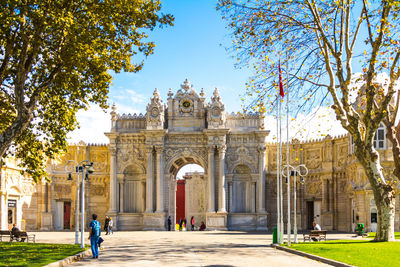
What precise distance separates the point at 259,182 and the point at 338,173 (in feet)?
24.7

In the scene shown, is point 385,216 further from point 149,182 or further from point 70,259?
point 149,182

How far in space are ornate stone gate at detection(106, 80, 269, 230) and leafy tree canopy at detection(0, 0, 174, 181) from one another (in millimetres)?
21710

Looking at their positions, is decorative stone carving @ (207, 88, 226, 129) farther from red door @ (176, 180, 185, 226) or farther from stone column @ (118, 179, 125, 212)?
red door @ (176, 180, 185, 226)

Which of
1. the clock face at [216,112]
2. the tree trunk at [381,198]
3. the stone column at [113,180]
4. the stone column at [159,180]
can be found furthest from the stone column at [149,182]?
the tree trunk at [381,198]

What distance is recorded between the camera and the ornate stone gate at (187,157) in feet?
168

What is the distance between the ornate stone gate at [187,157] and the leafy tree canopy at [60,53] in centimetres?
2171

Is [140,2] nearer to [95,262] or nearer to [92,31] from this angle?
[92,31]

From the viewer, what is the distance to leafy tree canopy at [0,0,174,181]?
24.2 metres

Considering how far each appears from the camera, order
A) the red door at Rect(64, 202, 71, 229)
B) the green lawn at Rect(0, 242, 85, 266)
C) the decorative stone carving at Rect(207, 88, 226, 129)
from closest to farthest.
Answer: the green lawn at Rect(0, 242, 85, 266) → the decorative stone carving at Rect(207, 88, 226, 129) → the red door at Rect(64, 202, 71, 229)

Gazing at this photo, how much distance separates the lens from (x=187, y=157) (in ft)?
174

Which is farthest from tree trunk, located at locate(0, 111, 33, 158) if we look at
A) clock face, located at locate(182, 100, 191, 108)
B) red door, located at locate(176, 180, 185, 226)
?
red door, located at locate(176, 180, 185, 226)

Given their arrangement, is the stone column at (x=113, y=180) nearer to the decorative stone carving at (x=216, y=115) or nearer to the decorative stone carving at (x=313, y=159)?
the decorative stone carving at (x=216, y=115)

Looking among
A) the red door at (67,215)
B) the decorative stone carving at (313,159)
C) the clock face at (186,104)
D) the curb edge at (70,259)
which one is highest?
the clock face at (186,104)

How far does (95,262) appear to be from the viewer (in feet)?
68.4
